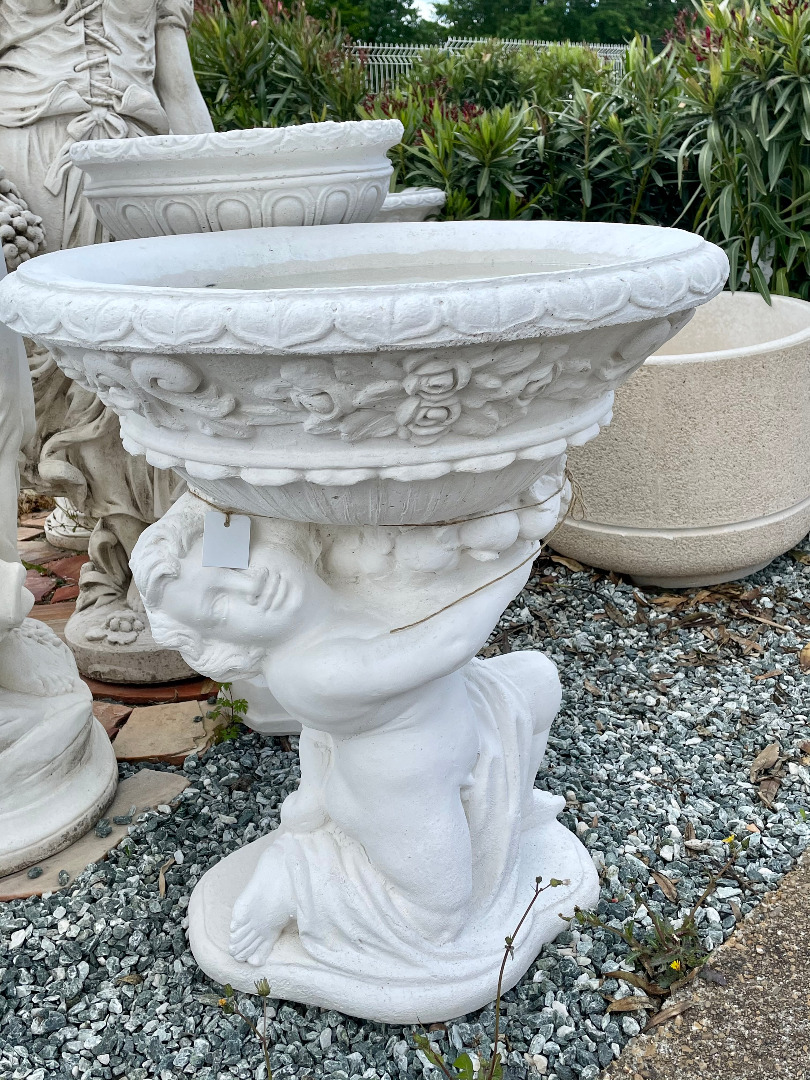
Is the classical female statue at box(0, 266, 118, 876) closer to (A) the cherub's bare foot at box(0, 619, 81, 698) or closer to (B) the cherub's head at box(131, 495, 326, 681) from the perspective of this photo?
(A) the cherub's bare foot at box(0, 619, 81, 698)

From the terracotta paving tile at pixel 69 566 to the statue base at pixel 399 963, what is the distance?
1854 mm

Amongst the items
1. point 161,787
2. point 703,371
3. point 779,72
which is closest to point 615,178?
point 779,72

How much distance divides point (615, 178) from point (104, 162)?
285 cm

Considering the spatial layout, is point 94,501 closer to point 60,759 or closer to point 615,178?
point 60,759

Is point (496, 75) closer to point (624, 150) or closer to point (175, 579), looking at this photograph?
point (624, 150)

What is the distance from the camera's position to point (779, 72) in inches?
139

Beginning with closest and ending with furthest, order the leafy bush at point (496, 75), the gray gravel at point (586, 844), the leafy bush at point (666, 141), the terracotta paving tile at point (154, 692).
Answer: the gray gravel at point (586, 844) → the terracotta paving tile at point (154, 692) → the leafy bush at point (666, 141) → the leafy bush at point (496, 75)

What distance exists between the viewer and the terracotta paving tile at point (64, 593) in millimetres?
3404

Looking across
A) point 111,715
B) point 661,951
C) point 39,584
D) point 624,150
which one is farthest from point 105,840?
point 624,150

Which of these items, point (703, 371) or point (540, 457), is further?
point (703, 371)

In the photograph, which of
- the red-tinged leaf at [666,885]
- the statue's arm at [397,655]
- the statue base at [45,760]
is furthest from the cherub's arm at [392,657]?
the statue base at [45,760]

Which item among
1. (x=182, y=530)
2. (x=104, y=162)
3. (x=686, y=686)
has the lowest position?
(x=686, y=686)

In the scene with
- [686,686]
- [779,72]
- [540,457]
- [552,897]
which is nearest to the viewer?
[540,457]

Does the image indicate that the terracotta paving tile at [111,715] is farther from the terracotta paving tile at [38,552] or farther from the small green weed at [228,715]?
the terracotta paving tile at [38,552]
